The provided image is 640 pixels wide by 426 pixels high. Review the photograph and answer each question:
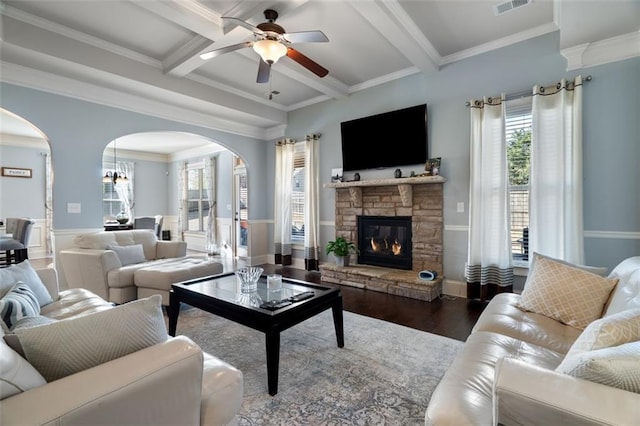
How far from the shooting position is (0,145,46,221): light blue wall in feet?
21.7

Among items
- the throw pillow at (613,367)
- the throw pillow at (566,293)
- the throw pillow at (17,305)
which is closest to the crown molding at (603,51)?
the throw pillow at (566,293)

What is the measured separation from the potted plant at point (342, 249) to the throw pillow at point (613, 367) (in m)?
3.73

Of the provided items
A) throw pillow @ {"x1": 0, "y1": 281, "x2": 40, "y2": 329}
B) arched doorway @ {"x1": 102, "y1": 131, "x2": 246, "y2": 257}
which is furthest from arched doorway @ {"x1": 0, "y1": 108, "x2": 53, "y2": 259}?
throw pillow @ {"x1": 0, "y1": 281, "x2": 40, "y2": 329}

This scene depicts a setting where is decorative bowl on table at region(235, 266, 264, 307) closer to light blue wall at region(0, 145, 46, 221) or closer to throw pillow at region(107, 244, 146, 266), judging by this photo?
throw pillow at region(107, 244, 146, 266)

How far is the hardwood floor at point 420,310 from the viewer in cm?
294

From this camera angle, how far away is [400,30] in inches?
121

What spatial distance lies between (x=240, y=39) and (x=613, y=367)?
11.9ft

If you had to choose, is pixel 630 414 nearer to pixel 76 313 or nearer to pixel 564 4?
pixel 76 313

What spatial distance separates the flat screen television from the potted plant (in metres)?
1.19

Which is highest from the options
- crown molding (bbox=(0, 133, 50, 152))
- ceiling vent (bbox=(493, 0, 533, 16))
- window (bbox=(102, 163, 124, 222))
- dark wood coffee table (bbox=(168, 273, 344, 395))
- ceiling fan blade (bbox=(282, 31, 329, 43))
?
ceiling vent (bbox=(493, 0, 533, 16))

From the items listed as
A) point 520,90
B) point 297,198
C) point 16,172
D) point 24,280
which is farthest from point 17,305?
point 16,172

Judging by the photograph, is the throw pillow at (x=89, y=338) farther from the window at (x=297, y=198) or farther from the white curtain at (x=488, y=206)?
the window at (x=297, y=198)

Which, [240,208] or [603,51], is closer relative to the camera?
[603,51]

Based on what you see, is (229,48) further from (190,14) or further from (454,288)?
(454,288)
